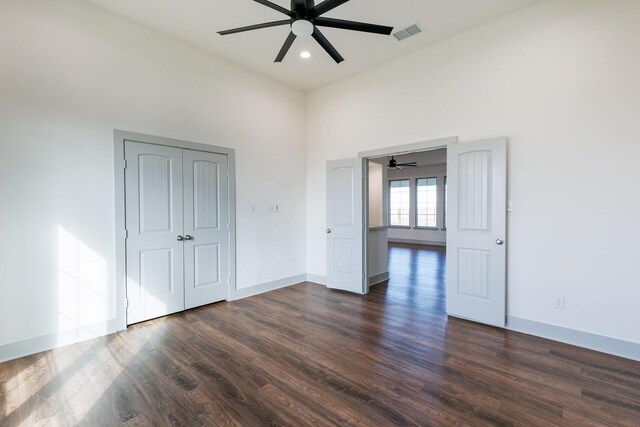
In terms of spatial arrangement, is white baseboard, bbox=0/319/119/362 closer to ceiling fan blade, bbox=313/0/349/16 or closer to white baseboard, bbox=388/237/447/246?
ceiling fan blade, bbox=313/0/349/16

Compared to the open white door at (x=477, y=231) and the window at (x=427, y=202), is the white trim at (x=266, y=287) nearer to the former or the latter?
the open white door at (x=477, y=231)

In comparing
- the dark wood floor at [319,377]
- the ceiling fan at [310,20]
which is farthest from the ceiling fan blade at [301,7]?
the dark wood floor at [319,377]

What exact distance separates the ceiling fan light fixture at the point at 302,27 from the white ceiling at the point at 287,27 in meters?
0.74

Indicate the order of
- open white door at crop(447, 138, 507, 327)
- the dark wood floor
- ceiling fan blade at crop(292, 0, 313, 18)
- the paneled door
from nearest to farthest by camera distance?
the dark wood floor, ceiling fan blade at crop(292, 0, 313, 18), open white door at crop(447, 138, 507, 327), the paneled door

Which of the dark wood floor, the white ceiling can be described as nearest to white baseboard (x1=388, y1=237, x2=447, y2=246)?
the dark wood floor

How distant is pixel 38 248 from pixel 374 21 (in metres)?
4.44

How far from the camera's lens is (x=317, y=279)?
5516 millimetres

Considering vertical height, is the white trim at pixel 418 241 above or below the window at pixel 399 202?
below

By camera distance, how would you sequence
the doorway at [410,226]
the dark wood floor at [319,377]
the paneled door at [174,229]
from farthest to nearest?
the doorway at [410,226] → the paneled door at [174,229] → the dark wood floor at [319,377]

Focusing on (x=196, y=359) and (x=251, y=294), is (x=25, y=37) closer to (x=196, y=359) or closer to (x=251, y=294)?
(x=196, y=359)

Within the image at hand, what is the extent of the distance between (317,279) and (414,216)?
6.96m

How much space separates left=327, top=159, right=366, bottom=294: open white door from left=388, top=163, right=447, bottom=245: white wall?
650cm

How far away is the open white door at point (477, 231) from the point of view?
344 cm

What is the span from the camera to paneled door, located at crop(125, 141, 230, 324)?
356 centimetres
